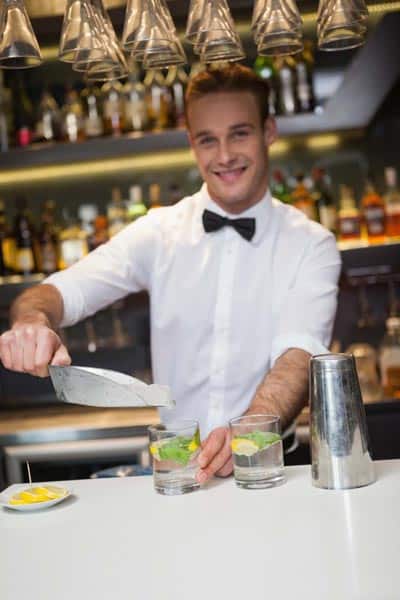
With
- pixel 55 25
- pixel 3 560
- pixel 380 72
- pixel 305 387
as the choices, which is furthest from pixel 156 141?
pixel 3 560

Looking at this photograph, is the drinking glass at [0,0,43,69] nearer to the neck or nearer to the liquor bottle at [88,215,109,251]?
the neck

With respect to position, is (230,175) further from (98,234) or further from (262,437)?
(98,234)

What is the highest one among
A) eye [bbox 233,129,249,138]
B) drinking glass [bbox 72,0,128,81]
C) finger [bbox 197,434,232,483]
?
drinking glass [bbox 72,0,128,81]

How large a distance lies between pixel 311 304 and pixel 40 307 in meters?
0.63

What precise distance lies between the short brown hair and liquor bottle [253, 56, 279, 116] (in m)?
0.95

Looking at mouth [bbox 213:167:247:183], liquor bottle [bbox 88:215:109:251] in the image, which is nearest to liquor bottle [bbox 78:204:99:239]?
liquor bottle [bbox 88:215:109:251]

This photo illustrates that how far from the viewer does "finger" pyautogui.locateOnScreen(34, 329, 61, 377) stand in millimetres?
1671

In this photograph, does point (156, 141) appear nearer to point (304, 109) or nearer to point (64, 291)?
point (304, 109)

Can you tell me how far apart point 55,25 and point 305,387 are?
1.89m

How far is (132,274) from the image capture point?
8.43 feet

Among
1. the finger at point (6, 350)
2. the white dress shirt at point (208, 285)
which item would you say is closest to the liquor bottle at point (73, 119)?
the white dress shirt at point (208, 285)

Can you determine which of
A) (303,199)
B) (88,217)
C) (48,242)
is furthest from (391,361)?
(48,242)

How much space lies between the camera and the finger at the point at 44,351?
65.8 inches

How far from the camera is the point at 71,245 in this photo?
3537 millimetres
